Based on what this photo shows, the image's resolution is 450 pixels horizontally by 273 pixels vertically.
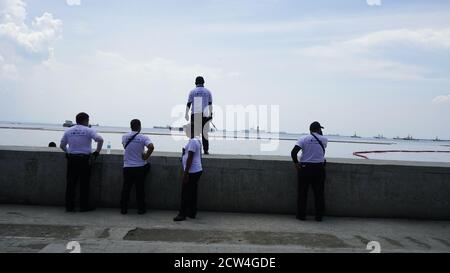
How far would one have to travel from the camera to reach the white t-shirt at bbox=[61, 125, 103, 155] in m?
7.08

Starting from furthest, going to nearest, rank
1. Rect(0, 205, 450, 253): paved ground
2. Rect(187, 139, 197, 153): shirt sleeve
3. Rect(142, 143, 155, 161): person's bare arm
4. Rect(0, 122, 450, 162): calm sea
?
1. Rect(0, 122, 450, 162): calm sea
2. Rect(142, 143, 155, 161): person's bare arm
3. Rect(187, 139, 197, 153): shirt sleeve
4. Rect(0, 205, 450, 253): paved ground

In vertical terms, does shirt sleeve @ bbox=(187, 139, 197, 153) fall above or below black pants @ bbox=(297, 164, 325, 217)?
above

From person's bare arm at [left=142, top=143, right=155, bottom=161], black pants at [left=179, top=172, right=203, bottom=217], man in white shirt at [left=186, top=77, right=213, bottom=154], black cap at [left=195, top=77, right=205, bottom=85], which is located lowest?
black pants at [left=179, top=172, right=203, bottom=217]

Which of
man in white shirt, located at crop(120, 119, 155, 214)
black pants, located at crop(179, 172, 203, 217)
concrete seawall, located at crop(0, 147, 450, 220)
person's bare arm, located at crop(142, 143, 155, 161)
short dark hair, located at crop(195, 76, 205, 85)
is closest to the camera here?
black pants, located at crop(179, 172, 203, 217)

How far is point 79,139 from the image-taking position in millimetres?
7098

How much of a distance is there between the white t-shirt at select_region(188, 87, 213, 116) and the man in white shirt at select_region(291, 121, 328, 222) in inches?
92.5

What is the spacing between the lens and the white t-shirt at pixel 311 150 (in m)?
7.11

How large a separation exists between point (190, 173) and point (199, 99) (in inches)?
84.7

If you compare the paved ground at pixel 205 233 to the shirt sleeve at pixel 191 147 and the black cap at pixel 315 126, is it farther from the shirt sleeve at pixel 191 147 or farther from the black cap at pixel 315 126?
the black cap at pixel 315 126

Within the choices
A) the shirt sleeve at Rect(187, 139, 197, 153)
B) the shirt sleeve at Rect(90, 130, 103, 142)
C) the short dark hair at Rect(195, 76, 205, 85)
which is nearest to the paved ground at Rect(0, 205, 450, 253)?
the shirt sleeve at Rect(187, 139, 197, 153)

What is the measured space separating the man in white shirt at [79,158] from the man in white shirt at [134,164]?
1.90ft

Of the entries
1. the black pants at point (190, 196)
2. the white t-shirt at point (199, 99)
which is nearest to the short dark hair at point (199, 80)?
the white t-shirt at point (199, 99)

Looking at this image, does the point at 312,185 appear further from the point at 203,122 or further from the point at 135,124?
the point at 135,124

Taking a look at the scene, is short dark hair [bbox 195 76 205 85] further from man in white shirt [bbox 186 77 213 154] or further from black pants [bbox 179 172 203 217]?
black pants [bbox 179 172 203 217]
